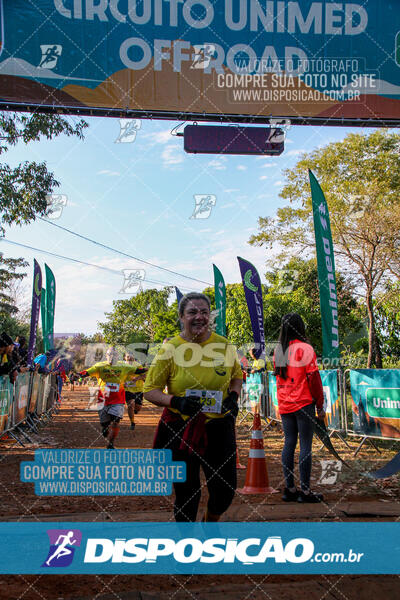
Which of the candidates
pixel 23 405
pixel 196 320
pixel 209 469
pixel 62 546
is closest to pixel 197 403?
pixel 209 469

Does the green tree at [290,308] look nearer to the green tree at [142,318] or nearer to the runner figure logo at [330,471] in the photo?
the runner figure logo at [330,471]

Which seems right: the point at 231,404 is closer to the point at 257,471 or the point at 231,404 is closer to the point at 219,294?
the point at 257,471

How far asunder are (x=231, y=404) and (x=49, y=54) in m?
7.53

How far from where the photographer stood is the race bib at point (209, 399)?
369cm

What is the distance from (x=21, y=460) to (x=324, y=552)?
5.79 metres

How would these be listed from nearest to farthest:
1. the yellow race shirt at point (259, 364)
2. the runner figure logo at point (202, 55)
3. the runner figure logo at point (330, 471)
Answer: the runner figure logo at point (330, 471)
the runner figure logo at point (202, 55)
the yellow race shirt at point (259, 364)

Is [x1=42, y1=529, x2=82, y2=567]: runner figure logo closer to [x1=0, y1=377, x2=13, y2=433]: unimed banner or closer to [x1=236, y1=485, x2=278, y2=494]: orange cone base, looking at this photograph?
[x1=236, y1=485, x2=278, y2=494]: orange cone base

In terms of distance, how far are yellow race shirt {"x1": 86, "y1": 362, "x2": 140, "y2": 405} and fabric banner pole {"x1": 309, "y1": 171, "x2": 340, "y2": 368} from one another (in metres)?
3.21

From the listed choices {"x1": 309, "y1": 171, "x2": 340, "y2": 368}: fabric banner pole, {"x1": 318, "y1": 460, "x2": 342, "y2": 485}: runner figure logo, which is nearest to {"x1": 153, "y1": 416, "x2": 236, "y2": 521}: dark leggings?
{"x1": 318, "y1": 460, "x2": 342, "y2": 485}: runner figure logo

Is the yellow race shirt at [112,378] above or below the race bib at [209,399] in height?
below

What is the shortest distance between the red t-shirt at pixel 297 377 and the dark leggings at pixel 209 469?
227 centimetres

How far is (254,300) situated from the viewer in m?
13.6

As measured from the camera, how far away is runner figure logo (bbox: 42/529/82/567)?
3.71 metres

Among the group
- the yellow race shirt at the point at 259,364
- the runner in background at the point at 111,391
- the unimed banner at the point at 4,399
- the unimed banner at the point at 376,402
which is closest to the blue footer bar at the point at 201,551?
the unimed banner at the point at 376,402
